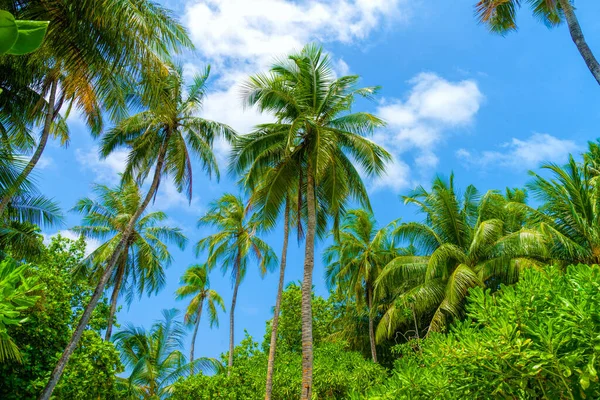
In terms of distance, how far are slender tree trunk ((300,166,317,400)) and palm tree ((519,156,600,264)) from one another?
595cm

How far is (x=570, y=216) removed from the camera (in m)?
12.5

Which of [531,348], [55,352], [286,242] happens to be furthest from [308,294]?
[531,348]

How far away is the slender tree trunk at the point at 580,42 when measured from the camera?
9.29 metres

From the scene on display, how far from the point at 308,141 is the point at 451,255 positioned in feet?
20.8

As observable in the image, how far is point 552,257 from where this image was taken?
43.2 ft

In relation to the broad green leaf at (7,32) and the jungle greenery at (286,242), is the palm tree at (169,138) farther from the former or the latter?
the broad green leaf at (7,32)

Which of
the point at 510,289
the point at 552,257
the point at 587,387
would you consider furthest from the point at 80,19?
the point at 552,257

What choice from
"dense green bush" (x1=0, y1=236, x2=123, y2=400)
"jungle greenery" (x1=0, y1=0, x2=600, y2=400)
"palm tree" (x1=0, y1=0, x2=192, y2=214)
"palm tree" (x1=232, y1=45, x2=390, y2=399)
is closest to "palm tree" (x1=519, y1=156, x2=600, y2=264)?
"jungle greenery" (x1=0, y1=0, x2=600, y2=400)

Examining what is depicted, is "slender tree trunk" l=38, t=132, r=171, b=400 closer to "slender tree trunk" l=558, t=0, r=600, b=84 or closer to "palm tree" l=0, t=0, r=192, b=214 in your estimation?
"palm tree" l=0, t=0, r=192, b=214

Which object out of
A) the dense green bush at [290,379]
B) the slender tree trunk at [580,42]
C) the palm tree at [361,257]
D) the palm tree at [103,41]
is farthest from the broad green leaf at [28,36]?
the palm tree at [361,257]

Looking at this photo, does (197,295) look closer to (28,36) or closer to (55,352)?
(55,352)

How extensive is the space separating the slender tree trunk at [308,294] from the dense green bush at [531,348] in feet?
19.5

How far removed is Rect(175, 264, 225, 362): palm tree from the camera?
26.8 meters

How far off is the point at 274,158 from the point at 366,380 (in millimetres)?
7742
